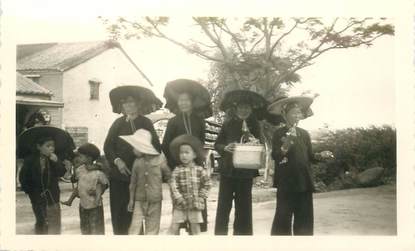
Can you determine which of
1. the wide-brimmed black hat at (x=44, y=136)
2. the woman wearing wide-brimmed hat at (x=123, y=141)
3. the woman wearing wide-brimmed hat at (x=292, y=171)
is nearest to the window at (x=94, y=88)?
the woman wearing wide-brimmed hat at (x=123, y=141)

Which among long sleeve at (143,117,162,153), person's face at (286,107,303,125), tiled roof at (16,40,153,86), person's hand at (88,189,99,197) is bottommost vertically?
person's hand at (88,189,99,197)

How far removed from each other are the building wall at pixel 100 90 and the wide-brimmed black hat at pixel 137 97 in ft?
0.18

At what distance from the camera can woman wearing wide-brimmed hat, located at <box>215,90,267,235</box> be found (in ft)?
13.3

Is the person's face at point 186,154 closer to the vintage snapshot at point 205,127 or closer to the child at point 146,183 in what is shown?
the vintage snapshot at point 205,127

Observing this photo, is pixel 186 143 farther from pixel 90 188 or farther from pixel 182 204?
pixel 90 188

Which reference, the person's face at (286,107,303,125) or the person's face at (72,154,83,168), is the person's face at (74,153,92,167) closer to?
the person's face at (72,154,83,168)

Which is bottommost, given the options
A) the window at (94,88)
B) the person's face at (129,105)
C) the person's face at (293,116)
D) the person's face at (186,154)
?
the person's face at (186,154)

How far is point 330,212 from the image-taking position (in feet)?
14.1

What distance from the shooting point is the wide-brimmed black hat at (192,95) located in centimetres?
415

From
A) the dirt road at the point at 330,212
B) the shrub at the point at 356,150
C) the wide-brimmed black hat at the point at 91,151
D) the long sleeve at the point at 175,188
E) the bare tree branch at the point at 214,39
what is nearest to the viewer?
the long sleeve at the point at 175,188

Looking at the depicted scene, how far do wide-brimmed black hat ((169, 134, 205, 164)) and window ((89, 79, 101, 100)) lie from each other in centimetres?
89

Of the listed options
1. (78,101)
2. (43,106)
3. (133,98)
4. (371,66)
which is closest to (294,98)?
(371,66)

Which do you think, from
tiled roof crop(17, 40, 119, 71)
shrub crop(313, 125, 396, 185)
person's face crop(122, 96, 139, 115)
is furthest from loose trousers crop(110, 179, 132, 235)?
shrub crop(313, 125, 396, 185)

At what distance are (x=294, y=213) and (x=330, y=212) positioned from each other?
0.40m
